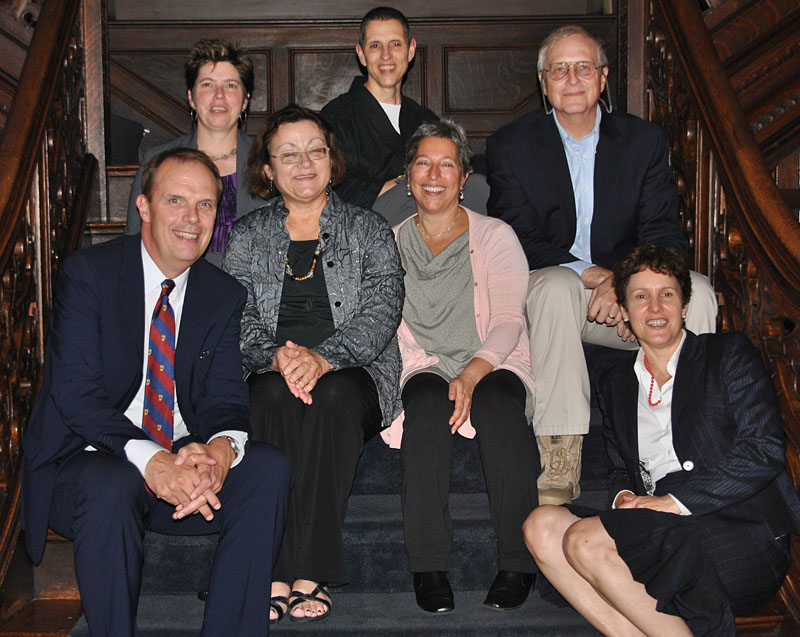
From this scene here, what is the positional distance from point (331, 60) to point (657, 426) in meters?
3.23

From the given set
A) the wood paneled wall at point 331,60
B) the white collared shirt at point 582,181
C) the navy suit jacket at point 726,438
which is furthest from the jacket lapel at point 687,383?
the wood paneled wall at point 331,60

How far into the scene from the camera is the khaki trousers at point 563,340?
253 cm

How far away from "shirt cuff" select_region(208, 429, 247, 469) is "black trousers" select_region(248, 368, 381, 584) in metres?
0.15

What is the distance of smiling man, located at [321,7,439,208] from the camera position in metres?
3.44

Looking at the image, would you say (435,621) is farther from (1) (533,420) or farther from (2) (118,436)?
(2) (118,436)

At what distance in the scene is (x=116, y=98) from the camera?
480cm

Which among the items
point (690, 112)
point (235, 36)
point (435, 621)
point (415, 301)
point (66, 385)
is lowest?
point (435, 621)

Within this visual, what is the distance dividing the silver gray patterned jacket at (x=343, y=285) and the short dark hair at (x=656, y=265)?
66 centimetres

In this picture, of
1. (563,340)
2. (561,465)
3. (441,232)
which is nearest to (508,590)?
(561,465)

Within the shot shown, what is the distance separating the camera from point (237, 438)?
2244mm

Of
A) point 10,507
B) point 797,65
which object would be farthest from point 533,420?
point 797,65

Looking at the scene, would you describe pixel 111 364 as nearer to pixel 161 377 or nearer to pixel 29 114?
pixel 161 377

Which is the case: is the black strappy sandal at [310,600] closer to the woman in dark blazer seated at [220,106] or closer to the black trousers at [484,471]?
the black trousers at [484,471]

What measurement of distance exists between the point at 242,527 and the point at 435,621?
1.75 feet
